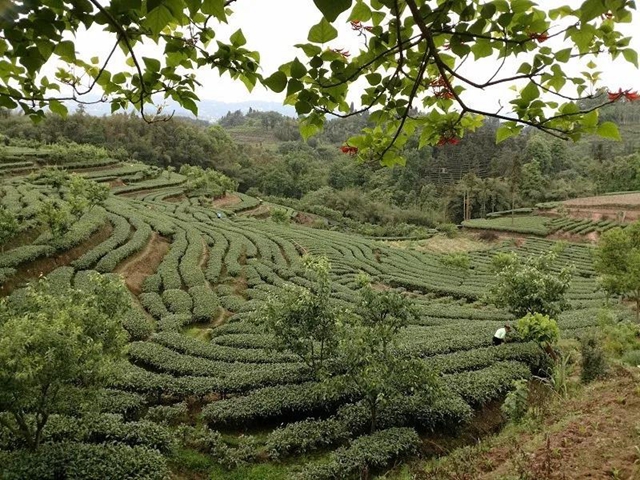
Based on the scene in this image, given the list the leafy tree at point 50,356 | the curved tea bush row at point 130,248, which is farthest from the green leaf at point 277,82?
the curved tea bush row at point 130,248

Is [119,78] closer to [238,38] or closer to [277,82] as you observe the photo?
[238,38]

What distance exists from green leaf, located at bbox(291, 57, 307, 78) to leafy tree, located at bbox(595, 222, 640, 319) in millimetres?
20148

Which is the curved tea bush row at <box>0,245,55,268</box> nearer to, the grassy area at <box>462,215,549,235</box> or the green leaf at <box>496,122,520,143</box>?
the green leaf at <box>496,122,520,143</box>

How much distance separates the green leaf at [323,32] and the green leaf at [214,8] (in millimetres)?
366

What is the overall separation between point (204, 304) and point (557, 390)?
15.1m

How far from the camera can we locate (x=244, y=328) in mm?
17453

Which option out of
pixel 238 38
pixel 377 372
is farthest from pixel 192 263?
pixel 238 38

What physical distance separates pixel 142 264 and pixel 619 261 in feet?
81.2

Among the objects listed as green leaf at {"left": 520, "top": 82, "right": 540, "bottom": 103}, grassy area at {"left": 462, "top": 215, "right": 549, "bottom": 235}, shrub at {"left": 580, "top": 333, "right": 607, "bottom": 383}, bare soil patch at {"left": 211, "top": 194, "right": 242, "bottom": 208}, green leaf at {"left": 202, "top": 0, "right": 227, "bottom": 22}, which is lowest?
shrub at {"left": 580, "top": 333, "right": 607, "bottom": 383}

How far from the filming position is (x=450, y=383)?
11.5 meters

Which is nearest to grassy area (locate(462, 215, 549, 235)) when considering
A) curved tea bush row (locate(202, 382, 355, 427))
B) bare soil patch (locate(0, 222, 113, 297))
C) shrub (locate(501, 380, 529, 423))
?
bare soil patch (locate(0, 222, 113, 297))

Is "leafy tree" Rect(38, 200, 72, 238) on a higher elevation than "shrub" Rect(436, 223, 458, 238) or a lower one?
higher

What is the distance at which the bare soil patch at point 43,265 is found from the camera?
722 inches

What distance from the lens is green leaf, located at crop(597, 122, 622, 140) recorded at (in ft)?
6.11
